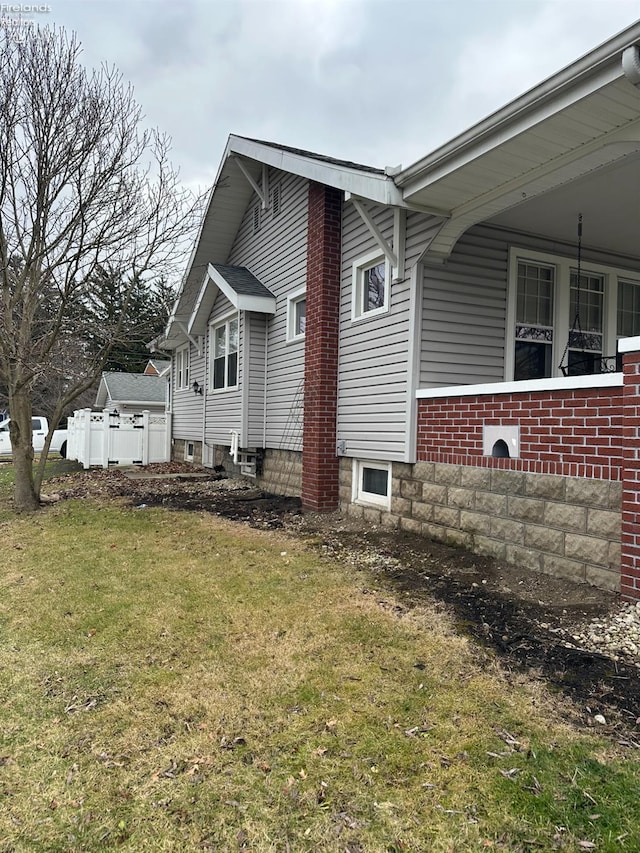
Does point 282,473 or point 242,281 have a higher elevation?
point 242,281

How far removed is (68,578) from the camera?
537 cm

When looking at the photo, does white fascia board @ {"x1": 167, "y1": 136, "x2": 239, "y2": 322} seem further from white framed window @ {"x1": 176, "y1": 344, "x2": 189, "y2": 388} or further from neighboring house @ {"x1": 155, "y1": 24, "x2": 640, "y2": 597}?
white framed window @ {"x1": 176, "y1": 344, "x2": 189, "y2": 388}

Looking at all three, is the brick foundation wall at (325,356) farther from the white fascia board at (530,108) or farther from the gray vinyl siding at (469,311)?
the white fascia board at (530,108)

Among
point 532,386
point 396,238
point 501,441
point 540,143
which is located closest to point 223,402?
point 396,238

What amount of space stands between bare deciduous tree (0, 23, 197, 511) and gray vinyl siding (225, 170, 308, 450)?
1.81 metres

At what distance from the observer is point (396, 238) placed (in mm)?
6789

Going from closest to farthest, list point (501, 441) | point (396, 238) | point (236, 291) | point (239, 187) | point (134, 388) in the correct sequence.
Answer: point (501, 441)
point (396, 238)
point (236, 291)
point (239, 187)
point (134, 388)

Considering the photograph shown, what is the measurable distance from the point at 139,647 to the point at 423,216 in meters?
5.42

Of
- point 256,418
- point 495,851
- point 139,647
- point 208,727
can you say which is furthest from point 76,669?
point 256,418

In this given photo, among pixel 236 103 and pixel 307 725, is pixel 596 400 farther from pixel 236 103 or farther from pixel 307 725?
pixel 236 103

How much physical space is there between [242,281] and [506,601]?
8.47 m

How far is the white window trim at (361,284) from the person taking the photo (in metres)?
7.20

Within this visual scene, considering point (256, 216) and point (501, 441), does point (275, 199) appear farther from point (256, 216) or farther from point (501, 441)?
point (501, 441)

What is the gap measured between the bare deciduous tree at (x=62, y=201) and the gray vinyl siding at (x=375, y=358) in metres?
3.68
